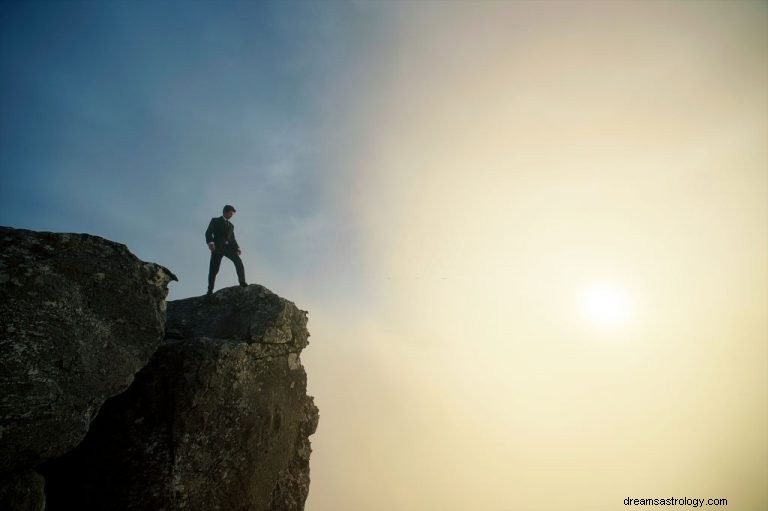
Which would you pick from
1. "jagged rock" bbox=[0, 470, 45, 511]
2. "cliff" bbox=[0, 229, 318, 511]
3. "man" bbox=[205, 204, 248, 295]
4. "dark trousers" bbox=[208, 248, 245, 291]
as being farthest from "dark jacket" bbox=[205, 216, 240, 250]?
"jagged rock" bbox=[0, 470, 45, 511]

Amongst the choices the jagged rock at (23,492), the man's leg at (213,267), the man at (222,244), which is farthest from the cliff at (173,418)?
the man at (222,244)

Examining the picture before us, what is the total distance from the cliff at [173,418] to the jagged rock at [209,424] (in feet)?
0.09

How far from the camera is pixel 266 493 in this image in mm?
11172

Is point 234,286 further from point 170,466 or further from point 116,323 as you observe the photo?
point 170,466

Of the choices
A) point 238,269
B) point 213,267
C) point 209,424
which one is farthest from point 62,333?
point 238,269

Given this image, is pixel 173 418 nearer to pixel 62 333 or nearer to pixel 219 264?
pixel 62 333

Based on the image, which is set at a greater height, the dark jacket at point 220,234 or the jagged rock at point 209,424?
the dark jacket at point 220,234

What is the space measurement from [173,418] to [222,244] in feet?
26.2

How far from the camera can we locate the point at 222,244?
51.4 feet

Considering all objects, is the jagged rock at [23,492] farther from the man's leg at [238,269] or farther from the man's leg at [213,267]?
the man's leg at [238,269]

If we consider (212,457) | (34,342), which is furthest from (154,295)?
(212,457)

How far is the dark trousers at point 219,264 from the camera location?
15.5m

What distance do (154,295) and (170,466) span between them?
450cm

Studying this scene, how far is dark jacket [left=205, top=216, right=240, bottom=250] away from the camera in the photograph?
15.7 metres
